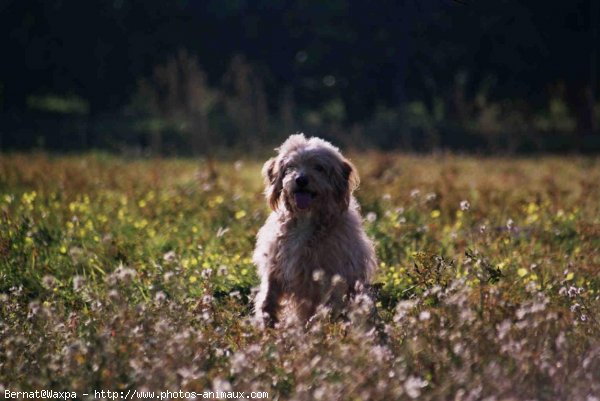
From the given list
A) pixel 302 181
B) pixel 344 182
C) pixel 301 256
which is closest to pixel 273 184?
pixel 302 181

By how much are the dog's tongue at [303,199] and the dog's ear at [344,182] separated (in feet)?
0.82

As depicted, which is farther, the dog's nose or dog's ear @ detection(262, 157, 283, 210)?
dog's ear @ detection(262, 157, 283, 210)

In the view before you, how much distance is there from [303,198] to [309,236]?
27cm

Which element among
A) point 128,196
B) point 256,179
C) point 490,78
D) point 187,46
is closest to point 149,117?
point 187,46

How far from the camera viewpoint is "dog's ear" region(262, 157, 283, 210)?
693 centimetres

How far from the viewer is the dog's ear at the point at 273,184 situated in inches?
273

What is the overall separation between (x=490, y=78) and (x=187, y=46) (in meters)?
10.3

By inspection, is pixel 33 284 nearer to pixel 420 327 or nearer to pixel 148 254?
pixel 148 254

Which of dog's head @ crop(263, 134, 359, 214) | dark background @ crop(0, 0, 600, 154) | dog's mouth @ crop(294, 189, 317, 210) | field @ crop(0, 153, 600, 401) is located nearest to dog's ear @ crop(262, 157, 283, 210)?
dog's head @ crop(263, 134, 359, 214)

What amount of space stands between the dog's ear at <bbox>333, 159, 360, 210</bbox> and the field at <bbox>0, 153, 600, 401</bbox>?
689 mm

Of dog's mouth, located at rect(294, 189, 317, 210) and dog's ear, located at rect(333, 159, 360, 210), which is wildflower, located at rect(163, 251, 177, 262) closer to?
dog's mouth, located at rect(294, 189, 317, 210)

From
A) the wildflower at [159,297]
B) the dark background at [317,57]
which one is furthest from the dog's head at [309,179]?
Answer: the dark background at [317,57]

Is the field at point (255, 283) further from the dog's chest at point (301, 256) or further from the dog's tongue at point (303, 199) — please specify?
the dog's tongue at point (303, 199)

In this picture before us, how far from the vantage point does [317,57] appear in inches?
1262
